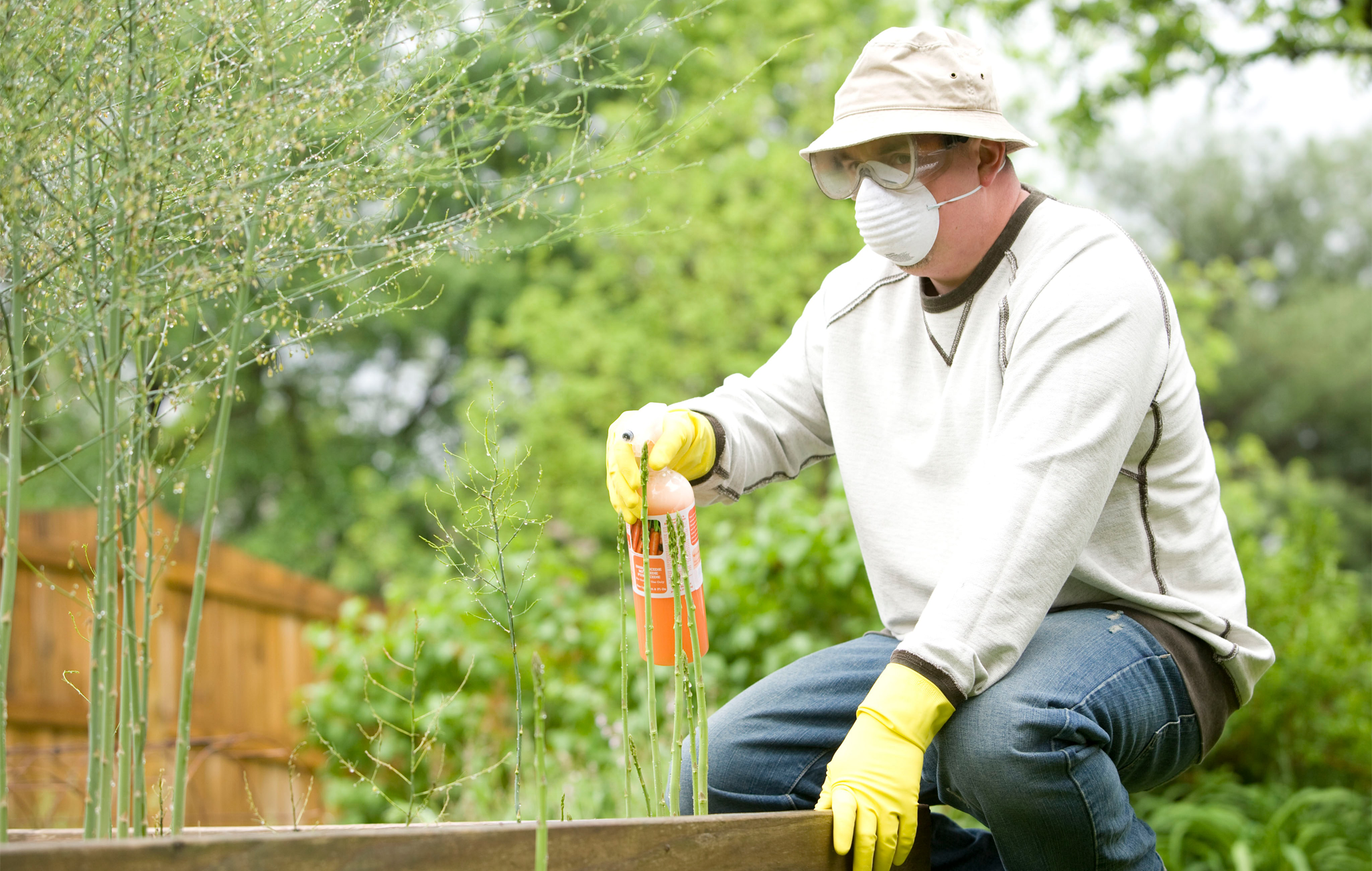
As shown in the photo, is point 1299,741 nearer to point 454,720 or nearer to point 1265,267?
point 454,720

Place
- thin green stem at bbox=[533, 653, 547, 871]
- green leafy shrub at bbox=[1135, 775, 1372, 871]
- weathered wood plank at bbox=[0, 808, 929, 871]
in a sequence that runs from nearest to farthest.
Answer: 1. weathered wood plank at bbox=[0, 808, 929, 871]
2. thin green stem at bbox=[533, 653, 547, 871]
3. green leafy shrub at bbox=[1135, 775, 1372, 871]

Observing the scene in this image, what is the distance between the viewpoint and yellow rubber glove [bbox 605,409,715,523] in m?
1.78

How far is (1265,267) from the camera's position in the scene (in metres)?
9.12

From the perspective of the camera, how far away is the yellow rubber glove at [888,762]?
4.75 ft

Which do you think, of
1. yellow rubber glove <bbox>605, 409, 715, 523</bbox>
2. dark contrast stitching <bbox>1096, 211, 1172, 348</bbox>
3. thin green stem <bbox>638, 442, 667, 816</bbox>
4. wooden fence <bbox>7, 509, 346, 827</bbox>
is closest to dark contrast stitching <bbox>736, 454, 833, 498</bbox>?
yellow rubber glove <bbox>605, 409, 715, 523</bbox>

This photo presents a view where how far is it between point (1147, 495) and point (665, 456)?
0.74 meters

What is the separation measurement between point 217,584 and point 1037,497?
4861 mm

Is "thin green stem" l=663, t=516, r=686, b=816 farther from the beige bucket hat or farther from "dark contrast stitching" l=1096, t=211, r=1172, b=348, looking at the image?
"dark contrast stitching" l=1096, t=211, r=1172, b=348

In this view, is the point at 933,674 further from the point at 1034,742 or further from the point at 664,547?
the point at 664,547

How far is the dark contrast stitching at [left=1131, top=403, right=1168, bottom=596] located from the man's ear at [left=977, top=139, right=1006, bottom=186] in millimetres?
448

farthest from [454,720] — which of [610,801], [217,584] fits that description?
[217,584]

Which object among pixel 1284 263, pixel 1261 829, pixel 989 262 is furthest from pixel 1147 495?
pixel 1284 263

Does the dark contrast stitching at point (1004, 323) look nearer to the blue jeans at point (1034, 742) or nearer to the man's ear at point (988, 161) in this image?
the man's ear at point (988, 161)

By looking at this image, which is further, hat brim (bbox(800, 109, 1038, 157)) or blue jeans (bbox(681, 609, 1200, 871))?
hat brim (bbox(800, 109, 1038, 157))
